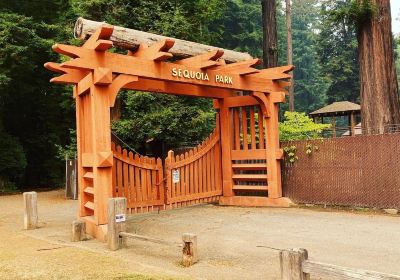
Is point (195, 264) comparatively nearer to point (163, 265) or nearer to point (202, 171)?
point (163, 265)

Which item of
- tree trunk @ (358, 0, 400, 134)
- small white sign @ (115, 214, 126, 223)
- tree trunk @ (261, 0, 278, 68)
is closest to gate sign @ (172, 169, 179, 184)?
small white sign @ (115, 214, 126, 223)

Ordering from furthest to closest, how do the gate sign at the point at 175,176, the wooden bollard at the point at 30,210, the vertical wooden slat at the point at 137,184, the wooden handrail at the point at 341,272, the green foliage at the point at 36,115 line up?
the green foliage at the point at 36,115
the gate sign at the point at 175,176
the vertical wooden slat at the point at 137,184
the wooden bollard at the point at 30,210
the wooden handrail at the point at 341,272

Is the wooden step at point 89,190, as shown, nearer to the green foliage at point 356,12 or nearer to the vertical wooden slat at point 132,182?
the vertical wooden slat at point 132,182

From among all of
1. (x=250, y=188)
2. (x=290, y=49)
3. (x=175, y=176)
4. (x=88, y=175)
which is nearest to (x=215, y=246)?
(x=88, y=175)

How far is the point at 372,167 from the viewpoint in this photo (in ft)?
33.0

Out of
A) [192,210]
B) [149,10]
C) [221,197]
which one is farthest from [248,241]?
[149,10]

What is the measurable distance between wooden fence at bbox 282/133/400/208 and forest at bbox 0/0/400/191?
13.1 feet

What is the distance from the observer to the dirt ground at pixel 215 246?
219 inches

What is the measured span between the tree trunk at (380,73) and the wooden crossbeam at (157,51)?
6.57m

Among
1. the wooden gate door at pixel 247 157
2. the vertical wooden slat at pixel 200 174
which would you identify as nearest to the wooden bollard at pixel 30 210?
the vertical wooden slat at pixel 200 174

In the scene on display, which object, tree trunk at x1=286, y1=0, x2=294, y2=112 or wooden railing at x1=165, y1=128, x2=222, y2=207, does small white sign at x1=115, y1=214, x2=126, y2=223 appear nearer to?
wooden railing at x1=165, y1=128, x2=222, y2=207

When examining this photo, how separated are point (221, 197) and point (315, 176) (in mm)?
2838

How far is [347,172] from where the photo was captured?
34.5ft

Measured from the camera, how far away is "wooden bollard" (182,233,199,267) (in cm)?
580
